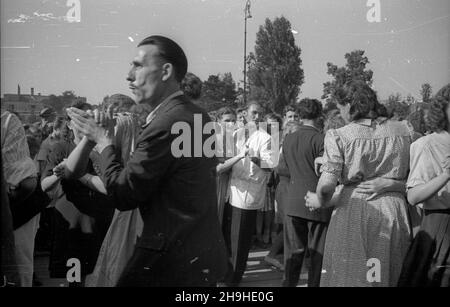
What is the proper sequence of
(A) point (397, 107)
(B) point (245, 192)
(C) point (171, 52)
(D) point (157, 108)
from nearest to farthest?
(D) point (157, 108)
(C) point (171, 52)
(A) point (397, 107)
(B) point (245, 192)

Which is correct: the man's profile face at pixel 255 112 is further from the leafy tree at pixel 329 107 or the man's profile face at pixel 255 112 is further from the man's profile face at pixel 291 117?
the leafy tree at pixel 329 107

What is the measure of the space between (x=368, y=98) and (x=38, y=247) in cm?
197

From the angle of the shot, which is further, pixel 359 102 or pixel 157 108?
pixel 359 102

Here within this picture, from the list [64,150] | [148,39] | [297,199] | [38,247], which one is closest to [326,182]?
[297,199]

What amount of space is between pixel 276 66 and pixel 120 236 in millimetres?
1118

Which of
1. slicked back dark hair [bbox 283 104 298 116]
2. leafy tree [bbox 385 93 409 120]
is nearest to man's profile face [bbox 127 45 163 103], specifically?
slicked back dark hair [bbox 283 104 298 116]

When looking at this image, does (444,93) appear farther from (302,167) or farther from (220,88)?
(220,88)

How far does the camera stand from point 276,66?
8.75ft

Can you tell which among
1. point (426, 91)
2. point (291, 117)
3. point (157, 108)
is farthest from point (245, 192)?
point (426, 91)

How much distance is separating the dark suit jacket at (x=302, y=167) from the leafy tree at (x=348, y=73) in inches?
12.7

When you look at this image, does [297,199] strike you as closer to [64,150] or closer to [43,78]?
[64,150]

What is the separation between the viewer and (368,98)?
267cm

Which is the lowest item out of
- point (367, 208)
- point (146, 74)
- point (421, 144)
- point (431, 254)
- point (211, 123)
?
point (431, 254)

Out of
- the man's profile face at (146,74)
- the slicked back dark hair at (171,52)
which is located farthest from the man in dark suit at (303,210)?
the man's profile face at (146,74)
